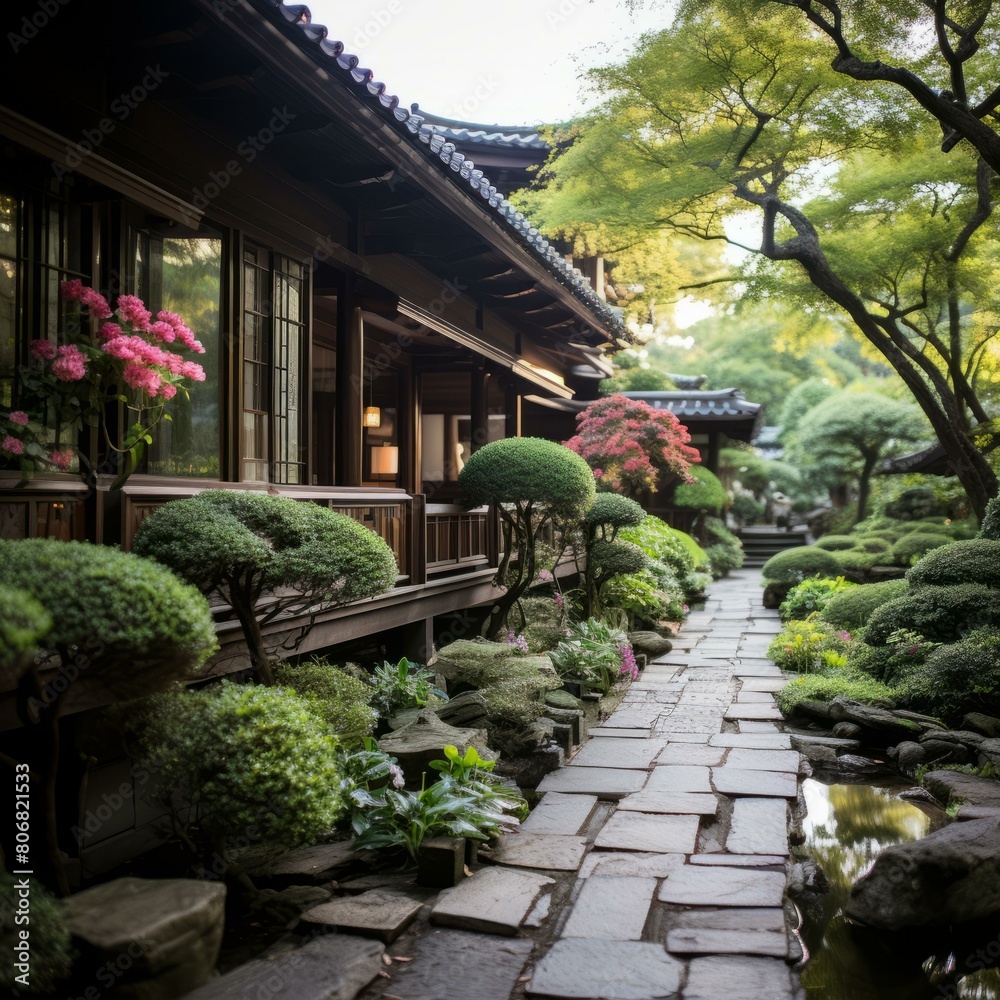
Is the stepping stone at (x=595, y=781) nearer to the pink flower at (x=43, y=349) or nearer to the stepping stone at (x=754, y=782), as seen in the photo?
the stepping stone at (x=754, y=782)

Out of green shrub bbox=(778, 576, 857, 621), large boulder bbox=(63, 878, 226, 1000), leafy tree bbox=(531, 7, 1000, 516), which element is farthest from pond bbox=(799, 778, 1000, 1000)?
green shrub bbox=(778, 576, 857, 621)

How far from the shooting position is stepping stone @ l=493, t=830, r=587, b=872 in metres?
5.26

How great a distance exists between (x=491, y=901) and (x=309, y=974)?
1.09 meters

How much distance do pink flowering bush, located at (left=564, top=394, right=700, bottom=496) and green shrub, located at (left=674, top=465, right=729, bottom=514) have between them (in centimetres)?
445

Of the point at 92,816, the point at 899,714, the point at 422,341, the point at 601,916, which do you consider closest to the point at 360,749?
the point at 92,816

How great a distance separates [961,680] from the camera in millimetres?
8711

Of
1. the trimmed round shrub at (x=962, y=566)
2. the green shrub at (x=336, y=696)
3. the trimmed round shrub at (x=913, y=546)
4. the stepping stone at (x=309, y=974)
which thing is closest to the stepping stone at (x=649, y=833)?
the green shrub at (x=336, y=696)

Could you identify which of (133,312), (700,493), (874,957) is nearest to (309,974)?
(874,957)

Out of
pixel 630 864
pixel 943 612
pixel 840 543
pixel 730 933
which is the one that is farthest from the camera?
pixel 840 543

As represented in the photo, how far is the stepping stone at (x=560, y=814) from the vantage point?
233 inches

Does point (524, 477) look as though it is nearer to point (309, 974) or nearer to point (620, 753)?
point (620, 753)

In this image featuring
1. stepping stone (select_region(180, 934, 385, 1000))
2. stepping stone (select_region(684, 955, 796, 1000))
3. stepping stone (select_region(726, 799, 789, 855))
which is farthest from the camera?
stepping stone (select_region(726, 799, 789, 855))

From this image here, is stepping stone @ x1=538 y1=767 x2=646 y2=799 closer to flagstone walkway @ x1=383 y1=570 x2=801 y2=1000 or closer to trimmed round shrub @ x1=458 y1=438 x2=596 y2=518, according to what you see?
flagstone walkway @ x1=383 y1=570 x2=801 y2=1000

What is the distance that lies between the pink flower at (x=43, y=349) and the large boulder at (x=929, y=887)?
4957 mm
